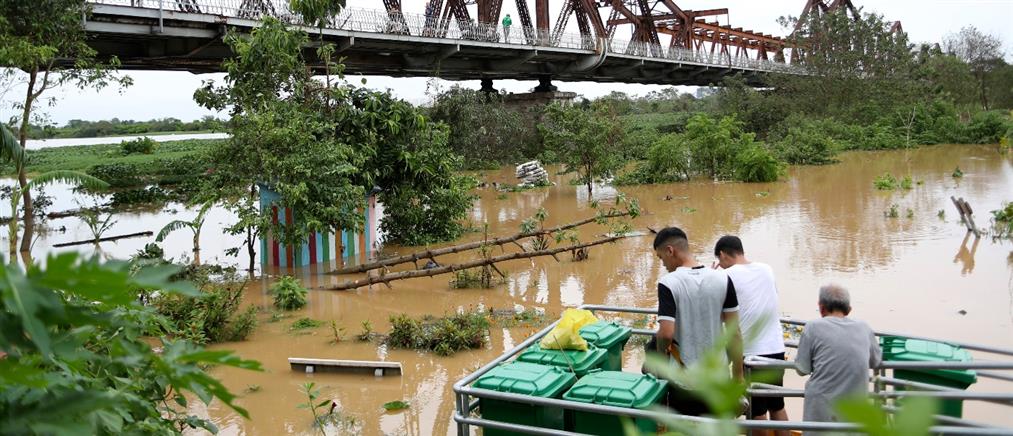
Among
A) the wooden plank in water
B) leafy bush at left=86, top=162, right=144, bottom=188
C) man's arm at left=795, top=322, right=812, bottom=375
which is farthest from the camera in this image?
leafy bush at left=86, top=162, right=144, bottom=188

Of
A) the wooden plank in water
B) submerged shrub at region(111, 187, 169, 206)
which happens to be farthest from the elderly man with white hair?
submerged shrub at region(111, 187, 169, 206)

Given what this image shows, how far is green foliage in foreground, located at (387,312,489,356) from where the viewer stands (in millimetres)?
8562

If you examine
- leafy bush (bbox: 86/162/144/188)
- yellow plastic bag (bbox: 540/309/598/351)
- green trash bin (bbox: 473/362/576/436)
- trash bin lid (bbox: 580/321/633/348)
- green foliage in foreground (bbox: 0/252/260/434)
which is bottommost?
green trash bin (bbox: 473/362/576/436)

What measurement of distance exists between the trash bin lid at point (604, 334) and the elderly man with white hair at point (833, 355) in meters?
1.65

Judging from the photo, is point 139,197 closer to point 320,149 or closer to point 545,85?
point 320,149

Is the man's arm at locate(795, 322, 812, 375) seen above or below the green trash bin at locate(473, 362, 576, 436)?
above

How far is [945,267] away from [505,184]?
1627cm

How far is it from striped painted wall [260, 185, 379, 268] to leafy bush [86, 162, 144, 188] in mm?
15752

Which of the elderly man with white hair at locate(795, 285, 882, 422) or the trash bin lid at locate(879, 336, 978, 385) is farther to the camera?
the trash bin lid at locate(879, 336, 978, 385)

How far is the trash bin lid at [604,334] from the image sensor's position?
5723 millimetres

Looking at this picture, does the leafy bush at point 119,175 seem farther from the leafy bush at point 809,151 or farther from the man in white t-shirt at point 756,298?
the man in white t-shirt at point 756,298

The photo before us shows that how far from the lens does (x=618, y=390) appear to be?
451 cm


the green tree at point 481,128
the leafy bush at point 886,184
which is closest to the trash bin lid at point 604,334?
the leafy bush at point 886,184

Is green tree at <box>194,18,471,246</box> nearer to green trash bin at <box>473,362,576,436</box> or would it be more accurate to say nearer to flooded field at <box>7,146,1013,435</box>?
flooded field at <box>7,146,1013,435</box>
